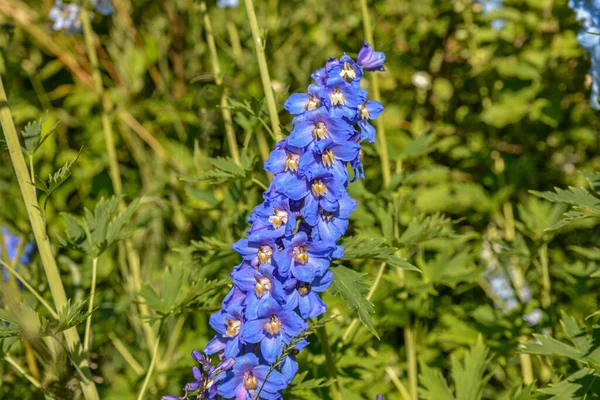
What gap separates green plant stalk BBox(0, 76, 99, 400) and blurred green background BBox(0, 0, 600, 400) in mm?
118

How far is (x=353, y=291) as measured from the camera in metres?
1.50

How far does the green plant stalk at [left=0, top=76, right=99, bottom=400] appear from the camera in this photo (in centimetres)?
167

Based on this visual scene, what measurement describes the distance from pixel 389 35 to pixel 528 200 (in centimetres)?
125

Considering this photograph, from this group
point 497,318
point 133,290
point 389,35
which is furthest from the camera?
point 389,35

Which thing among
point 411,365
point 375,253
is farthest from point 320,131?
point 411,365

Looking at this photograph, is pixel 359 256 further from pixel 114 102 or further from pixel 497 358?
pixel 114 102

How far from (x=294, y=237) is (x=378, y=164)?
2056 millimetres

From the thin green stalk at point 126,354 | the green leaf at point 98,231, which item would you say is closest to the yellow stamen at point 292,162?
the green leaf at point 98,231

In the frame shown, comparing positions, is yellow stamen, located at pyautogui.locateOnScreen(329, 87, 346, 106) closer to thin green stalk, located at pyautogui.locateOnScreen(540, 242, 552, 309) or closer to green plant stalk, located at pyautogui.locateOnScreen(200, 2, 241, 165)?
green plant stalk, located at pyautogui.locateOnScreen(200, 2, 241, 165)

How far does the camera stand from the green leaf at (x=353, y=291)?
1.47 meters

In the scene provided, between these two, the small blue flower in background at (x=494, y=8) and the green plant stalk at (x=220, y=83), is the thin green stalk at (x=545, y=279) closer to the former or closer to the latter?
the green plant stalk at (x=220, y=83)

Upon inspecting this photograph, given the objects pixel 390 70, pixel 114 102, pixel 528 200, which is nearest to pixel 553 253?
pixel 528 200

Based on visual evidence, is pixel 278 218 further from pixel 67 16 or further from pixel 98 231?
pixel 67 16

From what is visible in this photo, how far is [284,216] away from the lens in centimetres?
146
